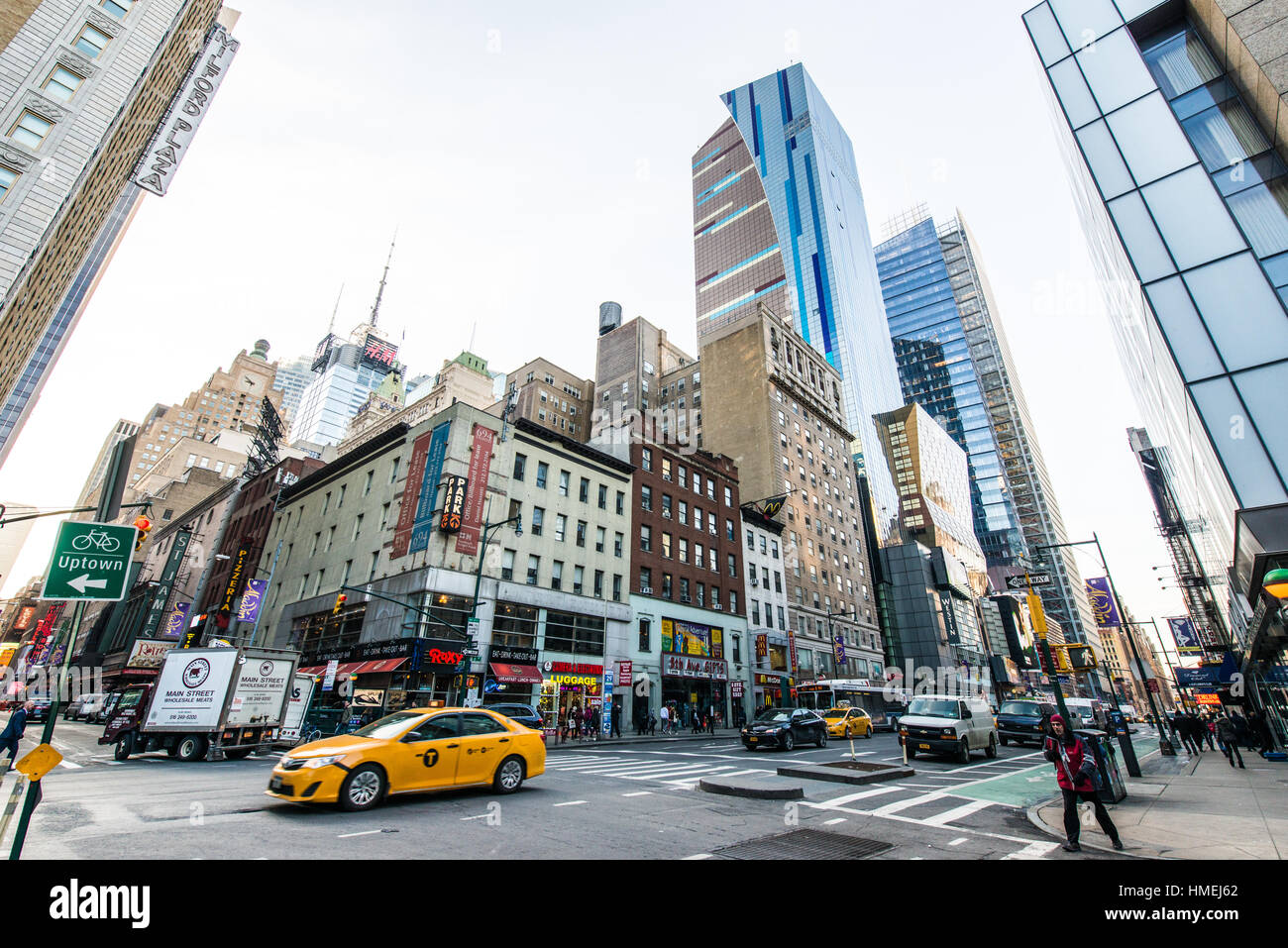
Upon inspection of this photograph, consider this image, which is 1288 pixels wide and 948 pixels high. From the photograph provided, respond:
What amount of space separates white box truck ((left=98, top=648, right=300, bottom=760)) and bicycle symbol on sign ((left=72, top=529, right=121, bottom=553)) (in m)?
13.9

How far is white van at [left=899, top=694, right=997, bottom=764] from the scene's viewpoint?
18.7 m

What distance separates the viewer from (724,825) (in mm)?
8547

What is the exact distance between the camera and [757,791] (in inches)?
425

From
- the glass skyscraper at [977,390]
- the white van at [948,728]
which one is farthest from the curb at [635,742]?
the glass skyscraper at [977,390]

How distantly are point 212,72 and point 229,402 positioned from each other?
116 m

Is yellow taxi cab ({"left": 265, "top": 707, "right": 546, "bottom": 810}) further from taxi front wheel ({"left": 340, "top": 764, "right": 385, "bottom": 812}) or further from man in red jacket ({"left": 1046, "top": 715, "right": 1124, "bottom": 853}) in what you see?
man in red jacket ({"left": 1046, "top": 715, "right": 1124, "bottom": 853})

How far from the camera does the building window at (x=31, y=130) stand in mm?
23656

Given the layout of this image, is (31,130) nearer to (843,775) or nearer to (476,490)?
(476,490)

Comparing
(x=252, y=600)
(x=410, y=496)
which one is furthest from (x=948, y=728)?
(x=252, y=600)

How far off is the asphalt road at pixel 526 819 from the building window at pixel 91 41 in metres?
32.8

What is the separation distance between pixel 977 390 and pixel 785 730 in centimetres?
14490

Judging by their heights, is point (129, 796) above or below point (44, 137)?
below

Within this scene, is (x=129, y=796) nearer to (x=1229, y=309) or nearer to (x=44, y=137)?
(x=1229, y=309)
